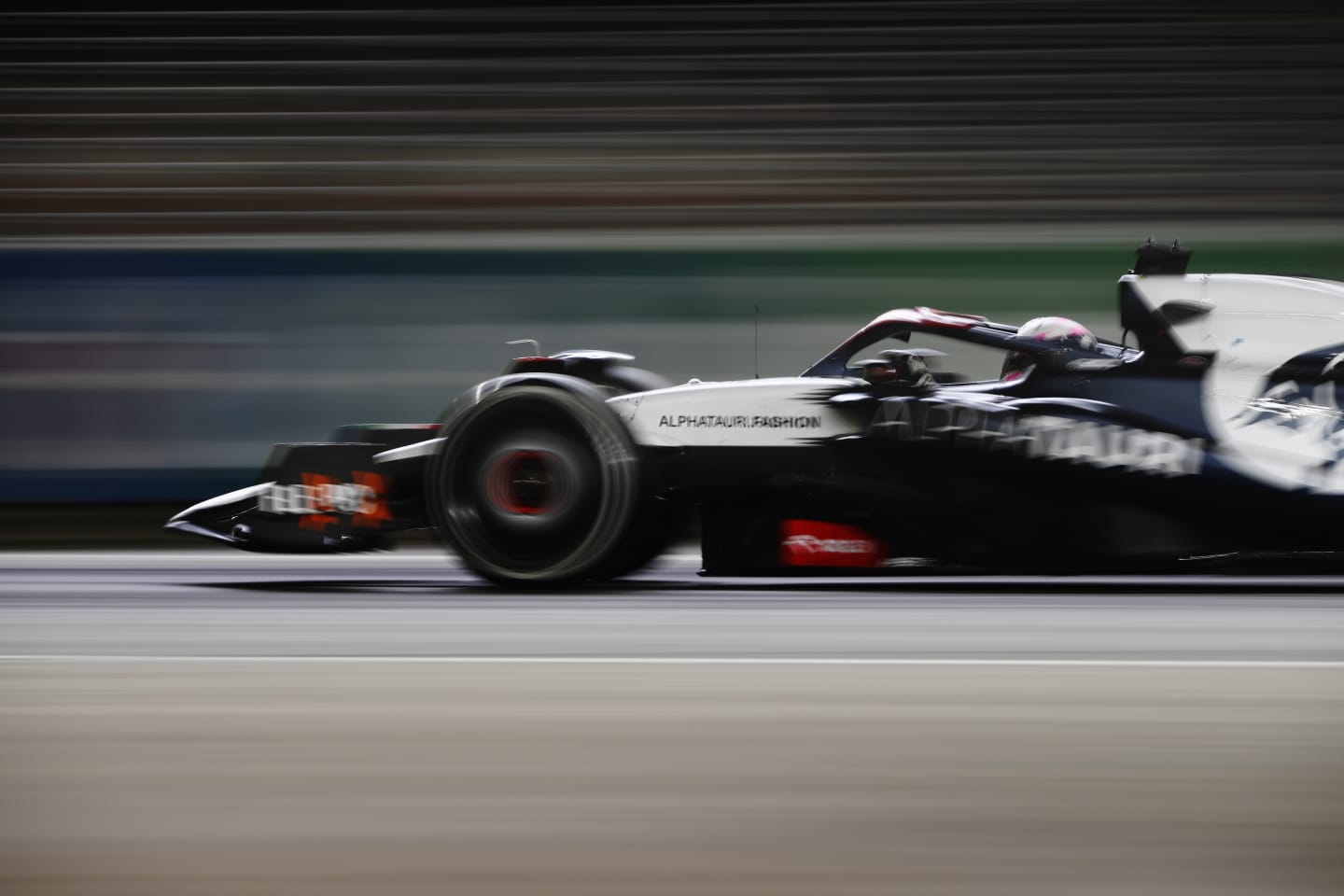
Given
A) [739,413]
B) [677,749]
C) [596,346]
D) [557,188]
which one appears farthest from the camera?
[557,188]

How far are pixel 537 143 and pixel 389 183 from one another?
958 mm

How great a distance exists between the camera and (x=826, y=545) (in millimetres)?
6000

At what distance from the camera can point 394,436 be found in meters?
6.51

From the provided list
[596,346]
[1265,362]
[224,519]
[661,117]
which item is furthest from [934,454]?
[661,117]

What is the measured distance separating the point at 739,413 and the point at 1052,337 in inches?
42.7

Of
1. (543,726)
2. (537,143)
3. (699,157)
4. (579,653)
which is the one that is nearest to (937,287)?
(699,157)

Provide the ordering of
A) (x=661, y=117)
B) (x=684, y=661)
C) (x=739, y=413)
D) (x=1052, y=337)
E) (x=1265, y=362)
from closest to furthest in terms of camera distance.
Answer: (x=684, y=661), (x=1265, y=362), (x=1052, y=337), (x=739, y=413), (x=661, y=117)

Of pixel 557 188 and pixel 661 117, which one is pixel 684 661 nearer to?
pixel 557 188

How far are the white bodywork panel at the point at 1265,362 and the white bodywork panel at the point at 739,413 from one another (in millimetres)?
1160

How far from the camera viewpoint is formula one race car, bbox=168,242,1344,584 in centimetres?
578

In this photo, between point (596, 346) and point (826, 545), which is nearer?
point (826, 545)

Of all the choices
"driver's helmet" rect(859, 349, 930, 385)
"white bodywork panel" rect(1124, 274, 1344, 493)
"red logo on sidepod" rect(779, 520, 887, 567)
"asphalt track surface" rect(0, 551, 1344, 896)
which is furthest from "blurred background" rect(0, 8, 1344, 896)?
"driver's helmet" rect(859, 349, 930, 385)

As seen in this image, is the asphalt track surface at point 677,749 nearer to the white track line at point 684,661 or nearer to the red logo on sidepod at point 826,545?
the white track line at point 684,661

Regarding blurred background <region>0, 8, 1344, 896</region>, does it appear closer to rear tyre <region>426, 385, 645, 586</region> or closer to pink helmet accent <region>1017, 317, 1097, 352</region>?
rear tyre <region>426, 385, 645, 586</region>
